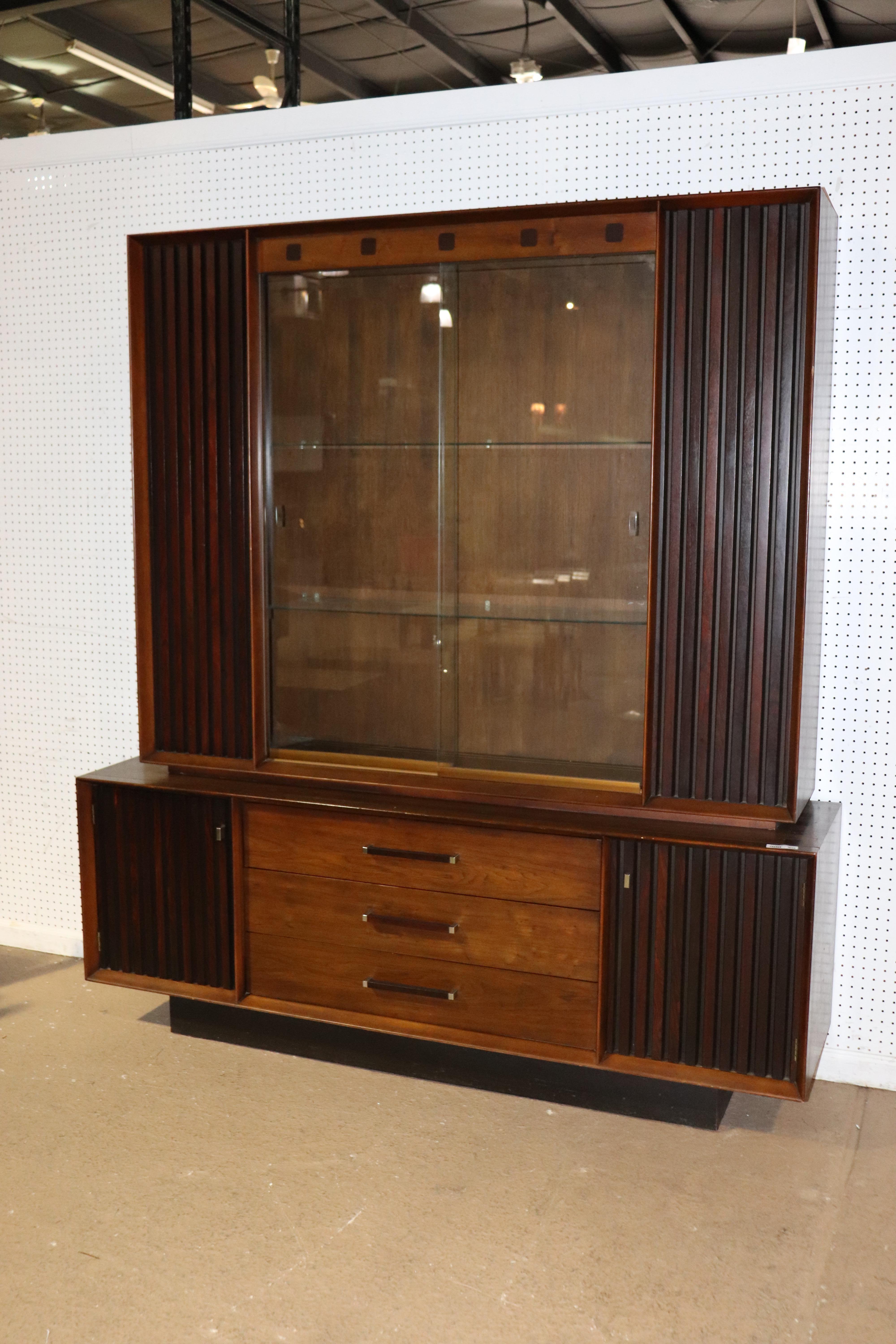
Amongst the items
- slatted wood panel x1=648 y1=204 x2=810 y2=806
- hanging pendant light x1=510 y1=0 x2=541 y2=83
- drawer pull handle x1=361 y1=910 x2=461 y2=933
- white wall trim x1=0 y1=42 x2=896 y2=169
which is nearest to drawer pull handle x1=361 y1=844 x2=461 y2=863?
drawer pull handle x1=361 y1=910 x2=461 y2=933

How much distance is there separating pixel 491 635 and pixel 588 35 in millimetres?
3080

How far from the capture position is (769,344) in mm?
2732

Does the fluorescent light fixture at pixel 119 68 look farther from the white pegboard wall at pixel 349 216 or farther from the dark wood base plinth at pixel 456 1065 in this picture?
the dark wood base plinth at pixel 456 1065

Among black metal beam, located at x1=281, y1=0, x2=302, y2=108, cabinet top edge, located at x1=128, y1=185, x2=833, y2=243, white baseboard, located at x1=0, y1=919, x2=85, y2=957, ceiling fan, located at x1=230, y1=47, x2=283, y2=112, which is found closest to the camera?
cabinet top edge, located at x1=128, y1=185, x2=833, y2=243

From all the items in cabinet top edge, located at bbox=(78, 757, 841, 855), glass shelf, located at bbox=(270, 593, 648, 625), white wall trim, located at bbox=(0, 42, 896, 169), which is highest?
white wall trim, located at bbox=(0, 42, 896, 169)

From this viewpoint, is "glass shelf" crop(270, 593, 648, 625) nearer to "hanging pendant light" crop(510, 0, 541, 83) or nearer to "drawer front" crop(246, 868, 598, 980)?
"drawer front" crop(246, 868, 598, 980)

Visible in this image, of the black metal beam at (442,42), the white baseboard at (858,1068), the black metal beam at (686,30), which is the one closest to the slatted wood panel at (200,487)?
the white baseboard at (858,1068)

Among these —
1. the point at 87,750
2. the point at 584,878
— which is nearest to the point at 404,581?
the point at 584,878

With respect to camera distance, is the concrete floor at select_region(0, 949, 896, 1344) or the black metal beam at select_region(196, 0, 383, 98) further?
the black metal beam at select_region(196, 0, 383, 98)

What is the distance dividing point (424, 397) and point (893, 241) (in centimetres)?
133

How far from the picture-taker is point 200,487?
333cm

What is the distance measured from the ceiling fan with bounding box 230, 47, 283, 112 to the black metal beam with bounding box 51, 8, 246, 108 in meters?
0.43

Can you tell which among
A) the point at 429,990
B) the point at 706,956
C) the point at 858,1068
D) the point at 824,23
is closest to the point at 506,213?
the point at 706,956

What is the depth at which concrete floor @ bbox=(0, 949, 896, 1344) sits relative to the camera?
2.30m
